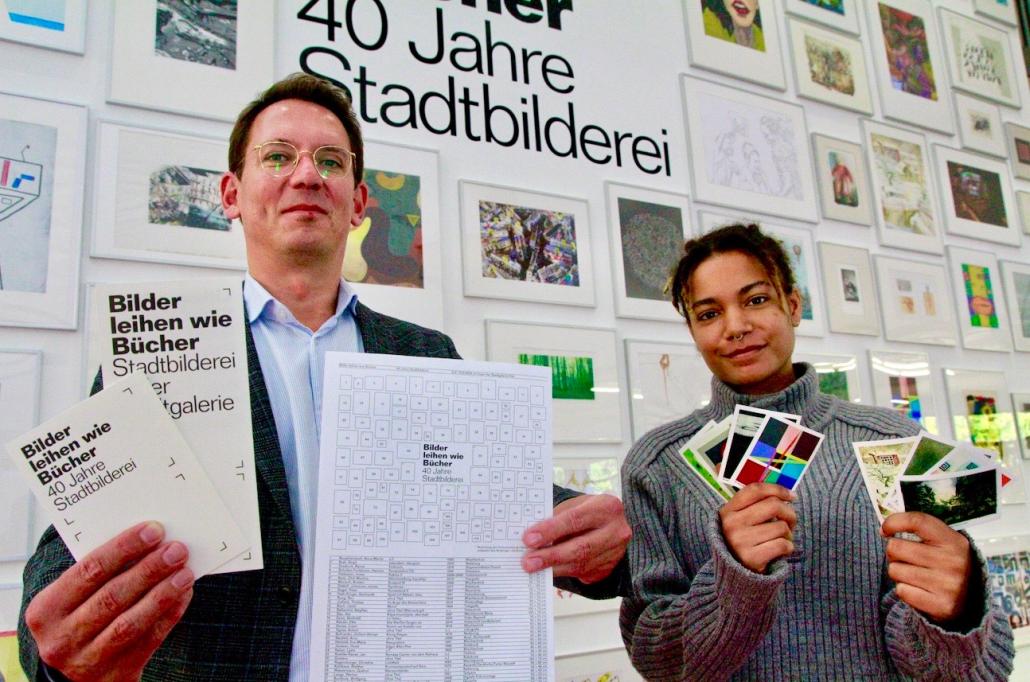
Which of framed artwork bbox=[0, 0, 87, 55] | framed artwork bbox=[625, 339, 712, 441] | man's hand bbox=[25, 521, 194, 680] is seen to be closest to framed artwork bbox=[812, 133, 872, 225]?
framed artwork bbox=[625, 339, 712, 441]

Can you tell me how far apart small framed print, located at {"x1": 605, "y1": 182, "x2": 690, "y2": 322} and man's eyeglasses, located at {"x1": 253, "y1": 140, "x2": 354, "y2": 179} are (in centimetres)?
138

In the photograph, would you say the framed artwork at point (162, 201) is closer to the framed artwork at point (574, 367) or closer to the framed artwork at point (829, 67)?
the framed artwork at point (574, 367)

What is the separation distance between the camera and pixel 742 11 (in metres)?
3.16

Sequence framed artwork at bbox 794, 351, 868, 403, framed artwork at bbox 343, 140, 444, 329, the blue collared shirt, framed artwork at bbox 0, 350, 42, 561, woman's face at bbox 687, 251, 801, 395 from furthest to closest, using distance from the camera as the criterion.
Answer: framed artwork at bbox 794, 351, 868, 403, framed artwork at bbox 343, 140, 444, 329, framed artwork at bbox 0, 350, 42, 561, woman's face at bbox 687, 251, 801, 395, the blue collared shirt

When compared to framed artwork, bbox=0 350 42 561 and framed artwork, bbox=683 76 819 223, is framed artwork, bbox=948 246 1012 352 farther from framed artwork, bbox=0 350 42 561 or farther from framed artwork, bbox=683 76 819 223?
framed artwork, bbox=0 350 42 561

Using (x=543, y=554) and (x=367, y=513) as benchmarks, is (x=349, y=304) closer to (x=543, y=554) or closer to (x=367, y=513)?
(x=367, y=513)

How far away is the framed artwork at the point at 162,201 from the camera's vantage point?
187cm

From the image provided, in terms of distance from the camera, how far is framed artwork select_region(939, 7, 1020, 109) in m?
3.75

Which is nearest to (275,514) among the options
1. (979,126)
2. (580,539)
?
(580,539)

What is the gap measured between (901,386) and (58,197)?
2954 millimetres

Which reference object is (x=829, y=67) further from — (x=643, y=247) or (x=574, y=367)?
(x=574, y=367)

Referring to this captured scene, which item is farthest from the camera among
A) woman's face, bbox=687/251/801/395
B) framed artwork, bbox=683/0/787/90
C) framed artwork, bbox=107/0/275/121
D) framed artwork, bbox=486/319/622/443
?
framed artwork, bbox=683/0/787/90

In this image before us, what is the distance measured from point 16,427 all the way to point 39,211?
1.66 ft

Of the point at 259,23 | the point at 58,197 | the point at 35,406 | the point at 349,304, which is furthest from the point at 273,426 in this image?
the point at 259,23
